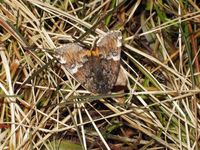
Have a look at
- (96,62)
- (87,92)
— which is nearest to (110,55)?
(96,62)

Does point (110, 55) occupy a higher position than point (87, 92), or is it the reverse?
point (110, 55)

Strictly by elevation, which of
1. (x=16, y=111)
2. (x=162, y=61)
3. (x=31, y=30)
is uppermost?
(x=31, y=30)

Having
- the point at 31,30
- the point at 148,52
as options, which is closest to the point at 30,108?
the point at 31,30

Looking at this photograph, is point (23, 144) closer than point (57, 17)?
Yes

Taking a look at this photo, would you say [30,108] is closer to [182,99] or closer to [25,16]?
[25,16]

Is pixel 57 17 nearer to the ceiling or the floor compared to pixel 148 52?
nearer to the ceiling

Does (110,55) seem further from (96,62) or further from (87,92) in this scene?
(87,92)

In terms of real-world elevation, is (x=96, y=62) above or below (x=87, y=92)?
above
